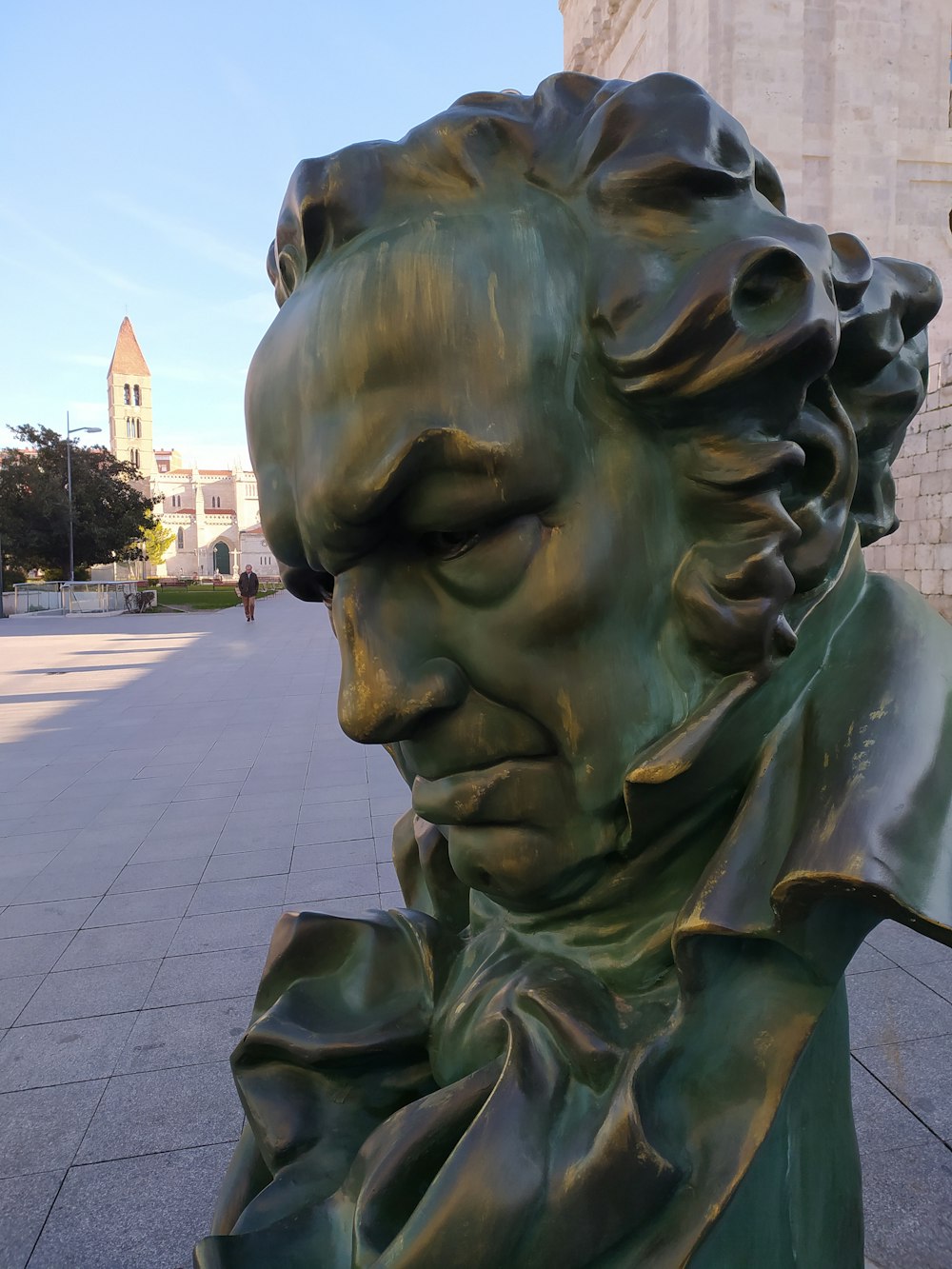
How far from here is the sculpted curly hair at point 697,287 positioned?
0.79 meters

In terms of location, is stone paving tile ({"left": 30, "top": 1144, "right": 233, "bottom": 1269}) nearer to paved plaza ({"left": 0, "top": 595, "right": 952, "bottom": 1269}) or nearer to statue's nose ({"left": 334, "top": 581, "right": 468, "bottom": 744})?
paved plaza ({"left": 0, "top": 595, "right": 952, "bottom": 1269})

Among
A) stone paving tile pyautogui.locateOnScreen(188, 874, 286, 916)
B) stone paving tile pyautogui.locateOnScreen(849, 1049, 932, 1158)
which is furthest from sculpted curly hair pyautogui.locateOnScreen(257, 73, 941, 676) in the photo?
stone paving tile pyautogui.locateOnScreen(188, 874, 286, 916)

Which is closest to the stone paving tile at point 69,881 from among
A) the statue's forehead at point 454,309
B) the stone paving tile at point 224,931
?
the stone paving tile at point 224,931

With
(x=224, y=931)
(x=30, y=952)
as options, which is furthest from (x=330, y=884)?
(x=30, y=952)

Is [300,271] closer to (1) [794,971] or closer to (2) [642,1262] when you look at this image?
(1) [794,971]

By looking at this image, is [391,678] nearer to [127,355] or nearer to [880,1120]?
[880,1120]

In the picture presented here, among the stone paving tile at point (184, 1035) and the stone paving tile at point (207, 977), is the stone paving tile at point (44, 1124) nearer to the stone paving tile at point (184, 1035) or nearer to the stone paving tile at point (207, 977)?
the stone paving tile at point (184, 1035)

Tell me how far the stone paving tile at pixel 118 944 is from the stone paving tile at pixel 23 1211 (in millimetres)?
1179

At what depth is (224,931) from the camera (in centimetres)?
367

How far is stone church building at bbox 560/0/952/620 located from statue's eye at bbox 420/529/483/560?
1726cm

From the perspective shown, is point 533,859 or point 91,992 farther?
point 91,992

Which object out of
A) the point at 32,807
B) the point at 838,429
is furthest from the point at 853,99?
the point at 838,429

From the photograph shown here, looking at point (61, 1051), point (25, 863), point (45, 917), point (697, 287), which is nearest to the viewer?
point (697, 287)

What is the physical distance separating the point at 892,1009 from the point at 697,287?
291 cm
